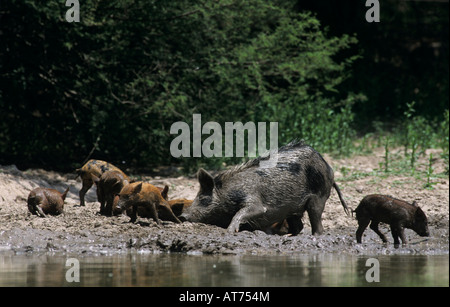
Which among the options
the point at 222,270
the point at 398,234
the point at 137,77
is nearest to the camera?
the point at 222,270

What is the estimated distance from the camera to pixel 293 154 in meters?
9.66

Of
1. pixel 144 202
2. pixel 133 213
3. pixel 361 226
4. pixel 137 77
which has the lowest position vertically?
pixel 361 226

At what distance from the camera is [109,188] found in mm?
9547

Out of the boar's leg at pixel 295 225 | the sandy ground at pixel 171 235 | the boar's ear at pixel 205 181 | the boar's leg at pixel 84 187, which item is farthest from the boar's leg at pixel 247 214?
the boar's leg at pixel 84 187

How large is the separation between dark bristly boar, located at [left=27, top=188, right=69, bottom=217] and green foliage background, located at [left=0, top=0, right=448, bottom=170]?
3.93 m

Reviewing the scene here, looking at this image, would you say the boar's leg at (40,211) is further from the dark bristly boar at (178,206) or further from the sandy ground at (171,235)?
the dark bristly boar at (178,206)

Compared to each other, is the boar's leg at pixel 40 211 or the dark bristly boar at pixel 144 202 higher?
the dark bristly boar at pixel 144 202

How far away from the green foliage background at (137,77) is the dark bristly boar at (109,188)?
399cm

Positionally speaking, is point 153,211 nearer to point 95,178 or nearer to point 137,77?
point 95,178

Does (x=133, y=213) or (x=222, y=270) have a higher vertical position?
(x=133, y=213)

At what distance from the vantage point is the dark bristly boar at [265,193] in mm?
9336

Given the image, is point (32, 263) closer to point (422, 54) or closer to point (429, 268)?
point (429, 268)

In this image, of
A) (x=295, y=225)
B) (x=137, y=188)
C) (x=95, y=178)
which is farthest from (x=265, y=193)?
(x=95, y=178)

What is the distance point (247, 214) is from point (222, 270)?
7.76 ft
